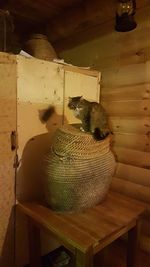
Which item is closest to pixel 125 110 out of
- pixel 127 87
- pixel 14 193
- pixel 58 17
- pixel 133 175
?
pixel 127 87

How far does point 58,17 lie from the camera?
2357 mm

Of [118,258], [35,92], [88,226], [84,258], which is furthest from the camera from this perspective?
[118,258]

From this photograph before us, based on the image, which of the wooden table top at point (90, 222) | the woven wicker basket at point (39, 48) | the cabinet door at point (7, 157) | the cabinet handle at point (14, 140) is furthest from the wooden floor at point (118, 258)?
the woven wicker basket at point (39, 48)

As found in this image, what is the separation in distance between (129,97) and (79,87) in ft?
1.41

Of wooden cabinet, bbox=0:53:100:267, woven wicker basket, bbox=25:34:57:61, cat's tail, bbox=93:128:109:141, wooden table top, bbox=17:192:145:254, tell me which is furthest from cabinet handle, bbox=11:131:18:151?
woven wicker basket, bbox=25:34:57:61

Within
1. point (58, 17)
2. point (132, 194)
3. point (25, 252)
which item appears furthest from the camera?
point (58, 17)

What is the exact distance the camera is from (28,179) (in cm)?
156

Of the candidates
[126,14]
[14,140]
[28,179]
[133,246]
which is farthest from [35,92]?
[133,246]

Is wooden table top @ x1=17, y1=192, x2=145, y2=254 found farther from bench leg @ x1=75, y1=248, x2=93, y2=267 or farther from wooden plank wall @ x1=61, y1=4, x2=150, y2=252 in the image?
wooden plank wall @ x1=61, y1=4, x2=150, y2=252

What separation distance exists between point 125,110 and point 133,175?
1.81ft

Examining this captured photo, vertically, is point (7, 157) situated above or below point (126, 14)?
below

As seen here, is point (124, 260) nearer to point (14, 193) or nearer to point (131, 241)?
point (131, 241)

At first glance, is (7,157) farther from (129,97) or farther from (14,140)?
(129,97)

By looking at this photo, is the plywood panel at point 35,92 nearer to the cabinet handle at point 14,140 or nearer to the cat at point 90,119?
the cabinet handle at point 14,140
